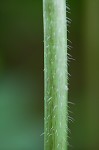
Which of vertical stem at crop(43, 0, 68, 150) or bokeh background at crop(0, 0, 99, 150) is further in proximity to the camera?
bokeh background at crop(0, 0, 99, 150)

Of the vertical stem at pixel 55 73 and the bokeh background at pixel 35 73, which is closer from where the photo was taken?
the vertical stem at pixel 55 73

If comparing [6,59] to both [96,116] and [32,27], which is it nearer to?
[32,27]

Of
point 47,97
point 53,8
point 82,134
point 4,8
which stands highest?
point 4,8

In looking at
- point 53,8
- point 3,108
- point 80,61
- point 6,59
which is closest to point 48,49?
point 53,8

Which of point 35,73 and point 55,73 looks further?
point 35,73
